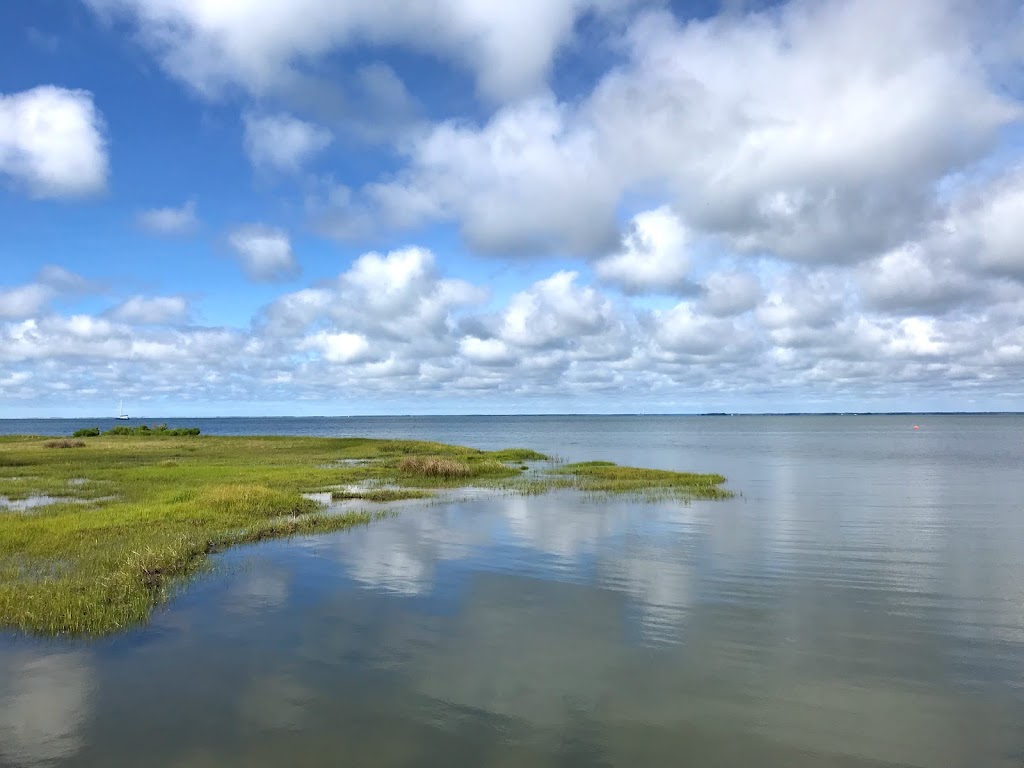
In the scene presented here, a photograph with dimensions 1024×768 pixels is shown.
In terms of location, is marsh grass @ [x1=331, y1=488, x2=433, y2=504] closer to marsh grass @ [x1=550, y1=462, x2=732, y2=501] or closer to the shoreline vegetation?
the shoreline vegetation

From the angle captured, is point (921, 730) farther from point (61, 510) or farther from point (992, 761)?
point (61, 510)

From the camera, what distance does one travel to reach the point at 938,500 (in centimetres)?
4356

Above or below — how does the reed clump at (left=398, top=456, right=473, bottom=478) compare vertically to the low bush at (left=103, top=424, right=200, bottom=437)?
below

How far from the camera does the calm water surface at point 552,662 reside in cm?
1231

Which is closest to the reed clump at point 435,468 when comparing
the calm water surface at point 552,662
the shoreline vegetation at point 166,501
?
the shoreline vegetation at point 166,501

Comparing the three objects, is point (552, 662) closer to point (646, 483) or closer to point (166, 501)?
point (166, 501)

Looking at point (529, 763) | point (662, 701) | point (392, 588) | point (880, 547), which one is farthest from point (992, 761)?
point (880, 547)

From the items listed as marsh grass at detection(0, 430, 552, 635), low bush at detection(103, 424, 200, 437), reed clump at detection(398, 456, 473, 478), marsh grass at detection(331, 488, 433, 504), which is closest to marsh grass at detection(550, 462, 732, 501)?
reed clump at detection(398, 456, 473, 478)

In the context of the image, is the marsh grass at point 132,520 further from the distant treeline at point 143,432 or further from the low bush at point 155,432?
the low bush at point 155,432

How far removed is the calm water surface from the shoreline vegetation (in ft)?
5.31

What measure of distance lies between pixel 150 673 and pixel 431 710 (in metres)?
6.63

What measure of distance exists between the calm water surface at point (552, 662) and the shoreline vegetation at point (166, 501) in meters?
1.62

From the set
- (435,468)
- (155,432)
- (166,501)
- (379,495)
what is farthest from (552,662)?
(155,432)

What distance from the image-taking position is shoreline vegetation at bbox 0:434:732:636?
19.2 meters
